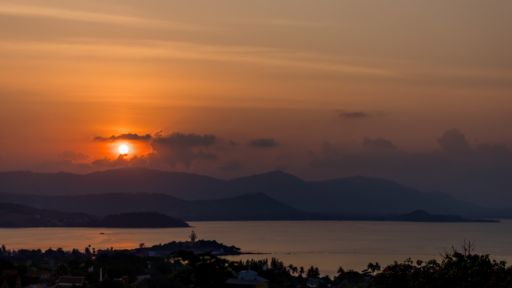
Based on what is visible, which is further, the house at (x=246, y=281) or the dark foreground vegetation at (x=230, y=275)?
the house at (x=246, y=281)

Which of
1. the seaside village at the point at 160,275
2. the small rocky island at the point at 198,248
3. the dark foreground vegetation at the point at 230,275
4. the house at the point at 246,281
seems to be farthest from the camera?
the small rocky island at the point at 198,248

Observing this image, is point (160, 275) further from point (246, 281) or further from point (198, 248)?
point (198, 248)

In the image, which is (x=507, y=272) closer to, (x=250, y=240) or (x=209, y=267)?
(x=209, y=267)

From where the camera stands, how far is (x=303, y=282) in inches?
2987

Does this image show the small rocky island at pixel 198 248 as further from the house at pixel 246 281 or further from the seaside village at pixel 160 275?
the house at pixel 246 281

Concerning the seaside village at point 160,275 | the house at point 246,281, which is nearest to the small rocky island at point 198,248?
the seaside village at point 160,275

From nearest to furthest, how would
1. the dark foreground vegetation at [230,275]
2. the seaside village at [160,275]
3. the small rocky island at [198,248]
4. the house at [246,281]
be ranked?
the dark foreground vegetation at [230,275]
the seaside village at [160,275]
the house at [246,281]
the small rocky island at [198,248]

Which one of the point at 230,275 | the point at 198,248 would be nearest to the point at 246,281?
the point at 230,275

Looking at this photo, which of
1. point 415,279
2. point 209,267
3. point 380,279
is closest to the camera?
point 415,279

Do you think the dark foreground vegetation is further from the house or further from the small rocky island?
the small rocky island

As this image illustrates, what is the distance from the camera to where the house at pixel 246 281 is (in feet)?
176

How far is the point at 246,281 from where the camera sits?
55.4 metres

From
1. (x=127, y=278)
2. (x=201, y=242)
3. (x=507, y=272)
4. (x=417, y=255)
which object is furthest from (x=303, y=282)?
(x=201, y=242)

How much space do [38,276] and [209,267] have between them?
1755cm
